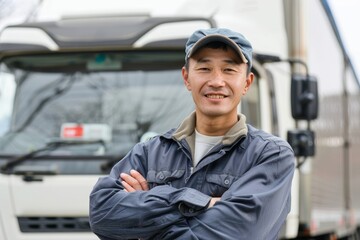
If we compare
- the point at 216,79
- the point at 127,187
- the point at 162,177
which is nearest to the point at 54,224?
the point at 127,187

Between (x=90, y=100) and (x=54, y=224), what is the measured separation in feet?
3.14

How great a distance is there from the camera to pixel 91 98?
561 cm

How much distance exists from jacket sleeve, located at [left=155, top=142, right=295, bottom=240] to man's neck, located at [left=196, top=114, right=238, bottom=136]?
186 millimetres

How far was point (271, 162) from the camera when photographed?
2811 millimetres

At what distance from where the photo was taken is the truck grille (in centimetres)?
534

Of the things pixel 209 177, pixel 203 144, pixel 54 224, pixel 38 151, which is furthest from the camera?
pixel 38 151

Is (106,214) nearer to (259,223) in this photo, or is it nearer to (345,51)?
(259,223)

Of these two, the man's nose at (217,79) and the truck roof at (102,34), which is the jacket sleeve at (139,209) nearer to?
the man's nose at (217,79)

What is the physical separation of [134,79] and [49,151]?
831 millimetres

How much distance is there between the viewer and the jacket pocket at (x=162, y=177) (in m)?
2.87

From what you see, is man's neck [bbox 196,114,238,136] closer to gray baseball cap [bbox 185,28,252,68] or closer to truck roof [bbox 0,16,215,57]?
gray baseball cap [bbox 185,28,252,68]

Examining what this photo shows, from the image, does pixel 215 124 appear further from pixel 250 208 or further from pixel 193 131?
pixel 250 208

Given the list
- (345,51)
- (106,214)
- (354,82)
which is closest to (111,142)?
(106,214)

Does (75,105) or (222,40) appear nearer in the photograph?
(222,40)
